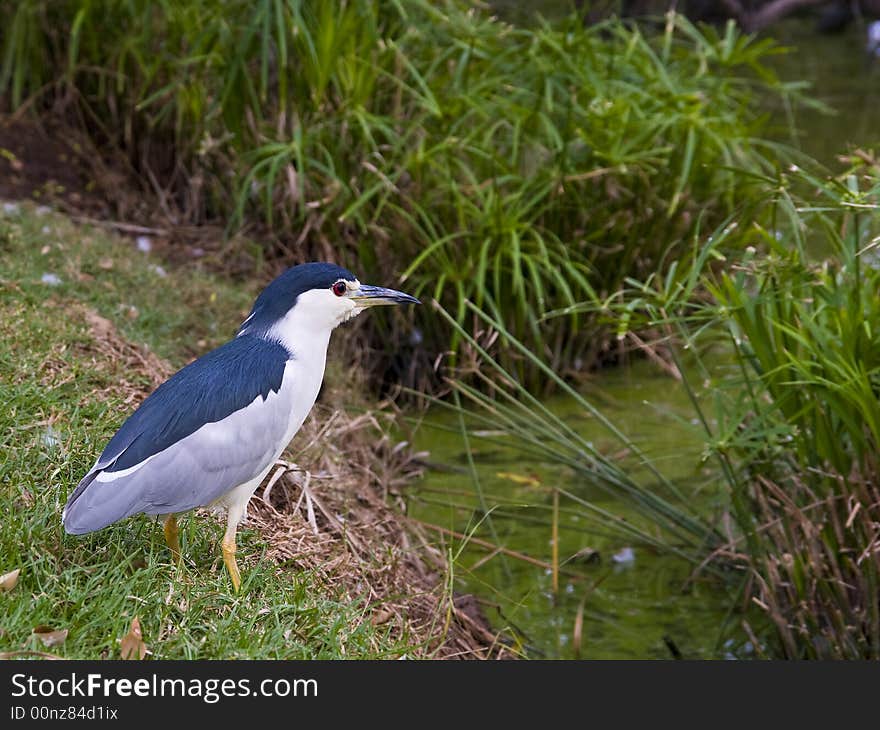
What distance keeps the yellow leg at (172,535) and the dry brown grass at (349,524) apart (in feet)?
1.00

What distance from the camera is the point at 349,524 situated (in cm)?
407

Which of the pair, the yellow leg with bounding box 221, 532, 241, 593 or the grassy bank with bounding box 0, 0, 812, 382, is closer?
the yellow leg with bounding box 221, 532, 241, 593

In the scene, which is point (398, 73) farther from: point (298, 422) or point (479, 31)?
point (298, 422)

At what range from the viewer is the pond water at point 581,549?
4203mm

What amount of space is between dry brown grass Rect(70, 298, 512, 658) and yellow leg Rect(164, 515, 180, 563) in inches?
12.0

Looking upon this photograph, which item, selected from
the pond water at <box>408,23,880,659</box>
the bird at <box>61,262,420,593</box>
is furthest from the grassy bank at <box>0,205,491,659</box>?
the pond water at <box>408,23,880,659</box>

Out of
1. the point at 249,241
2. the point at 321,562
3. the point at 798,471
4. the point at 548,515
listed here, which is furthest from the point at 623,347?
the point at 321,562

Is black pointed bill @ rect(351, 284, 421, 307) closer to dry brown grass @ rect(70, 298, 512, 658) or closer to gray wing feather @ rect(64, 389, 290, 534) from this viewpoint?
gray wing feather @ rect(64, 389, 290, 534)

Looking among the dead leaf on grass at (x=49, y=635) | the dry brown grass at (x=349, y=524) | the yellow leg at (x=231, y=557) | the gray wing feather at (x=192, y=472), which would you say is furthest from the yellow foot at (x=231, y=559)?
the dead leaf on grass at (x=49, y=635)

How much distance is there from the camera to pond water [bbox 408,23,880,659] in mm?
4203

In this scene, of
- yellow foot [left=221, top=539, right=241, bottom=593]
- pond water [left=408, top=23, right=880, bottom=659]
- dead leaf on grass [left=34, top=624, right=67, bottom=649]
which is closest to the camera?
dead leaf on grass [left=34, top=624, right=67, bottom=649]

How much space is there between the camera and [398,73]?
5742 mm

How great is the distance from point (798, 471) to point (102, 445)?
196 centimetres

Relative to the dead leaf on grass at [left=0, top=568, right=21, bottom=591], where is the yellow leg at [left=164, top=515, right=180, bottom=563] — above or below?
below
